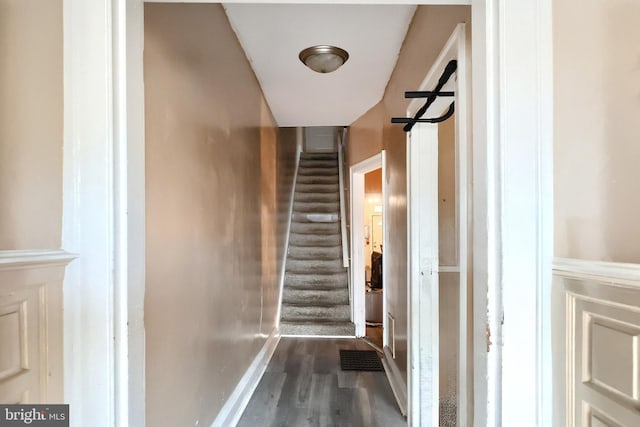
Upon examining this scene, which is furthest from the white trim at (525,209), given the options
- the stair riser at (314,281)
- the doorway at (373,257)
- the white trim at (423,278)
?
the stair riser at (314,281)

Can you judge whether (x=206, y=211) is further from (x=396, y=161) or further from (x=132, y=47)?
(x=396, y=161)

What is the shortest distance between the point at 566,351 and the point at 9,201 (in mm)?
1042

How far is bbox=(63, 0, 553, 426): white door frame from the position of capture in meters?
0.68

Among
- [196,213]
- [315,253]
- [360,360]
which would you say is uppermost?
[196,213]

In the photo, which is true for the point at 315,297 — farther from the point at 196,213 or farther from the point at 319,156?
the point at 319,156

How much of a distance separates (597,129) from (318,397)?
96.7 inches

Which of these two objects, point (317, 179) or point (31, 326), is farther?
point (317, 179)

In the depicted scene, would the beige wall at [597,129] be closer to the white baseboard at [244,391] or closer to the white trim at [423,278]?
the white trim at [423,278]

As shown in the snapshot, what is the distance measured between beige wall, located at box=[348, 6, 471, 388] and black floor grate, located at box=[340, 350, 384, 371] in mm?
520

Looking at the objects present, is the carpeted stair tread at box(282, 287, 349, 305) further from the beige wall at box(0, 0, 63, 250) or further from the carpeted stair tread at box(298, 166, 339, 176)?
the beige wall at box(0, 0, 63, 250)

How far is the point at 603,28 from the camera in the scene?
573 millimetres

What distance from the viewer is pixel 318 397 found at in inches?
98.3

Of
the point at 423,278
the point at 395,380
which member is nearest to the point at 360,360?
the point at 395,380

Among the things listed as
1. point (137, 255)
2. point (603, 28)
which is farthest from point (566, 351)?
point (137, 255)
